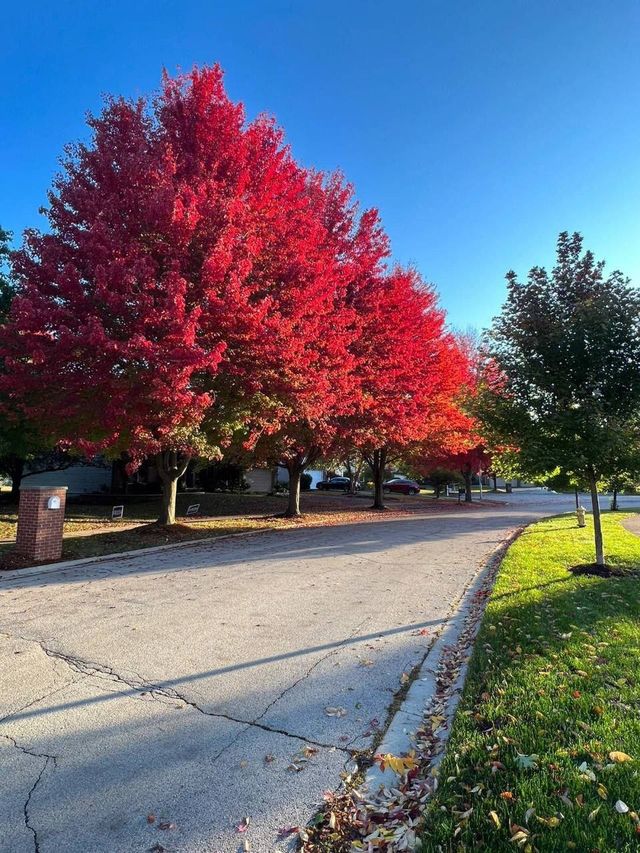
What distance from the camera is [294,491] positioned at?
21484 millimetres

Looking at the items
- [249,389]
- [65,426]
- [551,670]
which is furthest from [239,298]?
[551,670]

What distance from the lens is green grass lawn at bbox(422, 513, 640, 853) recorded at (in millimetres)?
2375

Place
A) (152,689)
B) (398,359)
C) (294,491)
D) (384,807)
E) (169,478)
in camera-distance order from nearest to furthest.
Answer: (384,807) < (152,689) < (169,478) < (398,359) < (294,491)

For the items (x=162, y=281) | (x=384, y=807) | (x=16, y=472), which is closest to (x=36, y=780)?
(x=384, y=807)

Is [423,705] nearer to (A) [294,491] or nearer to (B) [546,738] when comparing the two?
(B) [546,738]

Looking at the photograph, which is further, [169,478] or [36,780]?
[169,478]

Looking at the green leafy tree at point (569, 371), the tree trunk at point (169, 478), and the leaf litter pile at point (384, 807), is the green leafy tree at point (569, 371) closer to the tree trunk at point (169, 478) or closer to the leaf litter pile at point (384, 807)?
the leaf litter pile at point (384, 807)

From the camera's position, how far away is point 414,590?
779 centimetres

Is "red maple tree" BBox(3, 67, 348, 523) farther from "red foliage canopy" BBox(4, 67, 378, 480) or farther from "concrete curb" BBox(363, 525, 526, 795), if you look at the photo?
"concrete curb" BBox(363, 525, 526, 795)

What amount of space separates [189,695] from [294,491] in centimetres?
1750

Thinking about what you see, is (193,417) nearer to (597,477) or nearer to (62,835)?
(597,477)

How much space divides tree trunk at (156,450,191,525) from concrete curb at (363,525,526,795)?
9.86m

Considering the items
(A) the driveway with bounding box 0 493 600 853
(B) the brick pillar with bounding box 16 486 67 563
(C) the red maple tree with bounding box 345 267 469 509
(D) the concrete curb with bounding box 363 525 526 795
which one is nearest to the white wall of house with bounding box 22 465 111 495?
(C) the red maple tree with bounding box 345 267 469 509

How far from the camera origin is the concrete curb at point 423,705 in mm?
3033
